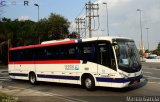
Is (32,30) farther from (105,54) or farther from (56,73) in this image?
(105,54)

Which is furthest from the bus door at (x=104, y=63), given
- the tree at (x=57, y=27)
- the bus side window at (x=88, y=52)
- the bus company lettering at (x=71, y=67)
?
the tree at (x=57, y=27)

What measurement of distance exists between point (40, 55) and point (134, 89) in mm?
8170

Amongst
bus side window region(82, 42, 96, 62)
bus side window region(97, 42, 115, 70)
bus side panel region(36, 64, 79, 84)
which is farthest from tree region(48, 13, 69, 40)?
bus side window region(97, 42, 115, 70)

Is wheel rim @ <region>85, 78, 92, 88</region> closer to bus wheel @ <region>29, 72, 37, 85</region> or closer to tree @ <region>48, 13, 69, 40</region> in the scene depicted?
bus wheel @ <region>29, 72, 37, 85</region>

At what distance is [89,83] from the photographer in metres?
20.3

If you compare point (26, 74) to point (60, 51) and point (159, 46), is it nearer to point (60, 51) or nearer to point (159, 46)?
point (60, 51)

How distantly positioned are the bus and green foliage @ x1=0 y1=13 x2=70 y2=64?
46.0 m

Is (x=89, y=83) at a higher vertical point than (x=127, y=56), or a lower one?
lower

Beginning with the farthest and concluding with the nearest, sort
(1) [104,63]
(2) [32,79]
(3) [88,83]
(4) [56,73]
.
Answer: (2) [32,79] → (4) [56,73] → (3) [88,83] → (1) [104,63]

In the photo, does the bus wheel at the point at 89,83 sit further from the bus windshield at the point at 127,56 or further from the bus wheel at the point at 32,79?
the bus wheel at the point at 32,79

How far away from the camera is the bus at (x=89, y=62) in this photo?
18766 millimetres

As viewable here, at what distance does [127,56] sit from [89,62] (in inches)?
92.8

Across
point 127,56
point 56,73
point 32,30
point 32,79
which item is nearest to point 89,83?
point 127,56

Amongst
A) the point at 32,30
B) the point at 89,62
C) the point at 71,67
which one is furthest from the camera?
the point at 32,30
